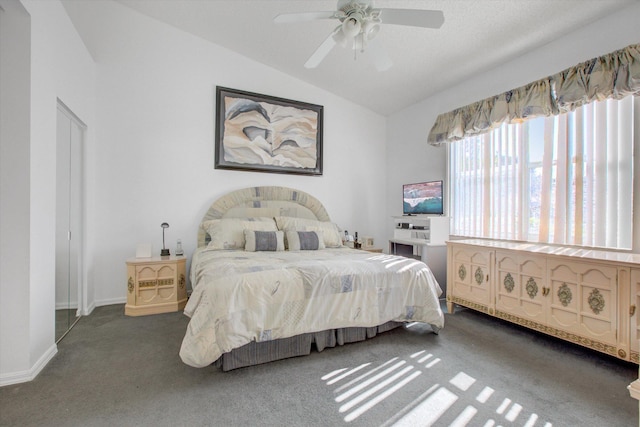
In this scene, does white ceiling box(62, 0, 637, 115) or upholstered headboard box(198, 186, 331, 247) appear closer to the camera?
white ceiling box(62, 0, 637, 115)

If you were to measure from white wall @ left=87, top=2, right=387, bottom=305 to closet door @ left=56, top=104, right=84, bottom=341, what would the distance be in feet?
0.99

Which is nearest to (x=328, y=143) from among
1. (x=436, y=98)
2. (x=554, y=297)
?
(x=436, y=98)

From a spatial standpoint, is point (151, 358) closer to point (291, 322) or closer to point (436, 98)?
point (291, 322)

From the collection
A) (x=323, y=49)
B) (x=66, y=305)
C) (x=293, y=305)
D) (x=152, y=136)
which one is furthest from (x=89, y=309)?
(x=323, y=49)

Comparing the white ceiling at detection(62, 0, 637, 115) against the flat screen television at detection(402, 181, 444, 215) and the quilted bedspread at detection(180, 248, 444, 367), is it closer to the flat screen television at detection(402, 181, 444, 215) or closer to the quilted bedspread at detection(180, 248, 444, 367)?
the flat screen television at detection(402, 181, 444, 215)

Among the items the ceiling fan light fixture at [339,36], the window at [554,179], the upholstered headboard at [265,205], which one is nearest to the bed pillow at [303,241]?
the upholstered headboard at [265,205]

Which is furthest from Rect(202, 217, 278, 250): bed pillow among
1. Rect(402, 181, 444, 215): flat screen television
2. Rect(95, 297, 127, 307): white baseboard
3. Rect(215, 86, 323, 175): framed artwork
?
Rect(402, 181, 444, 215): flat screen television

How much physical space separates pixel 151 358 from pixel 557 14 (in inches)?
168

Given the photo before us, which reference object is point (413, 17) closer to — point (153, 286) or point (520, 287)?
point (520, 287)

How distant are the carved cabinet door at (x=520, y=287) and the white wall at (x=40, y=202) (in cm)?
364

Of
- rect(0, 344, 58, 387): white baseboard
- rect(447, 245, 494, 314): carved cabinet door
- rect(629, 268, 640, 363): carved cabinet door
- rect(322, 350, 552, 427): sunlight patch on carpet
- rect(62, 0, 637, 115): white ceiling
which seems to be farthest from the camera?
rect(447, 245, 494, 314): carved cabinet door

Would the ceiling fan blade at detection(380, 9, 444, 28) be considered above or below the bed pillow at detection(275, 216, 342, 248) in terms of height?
above

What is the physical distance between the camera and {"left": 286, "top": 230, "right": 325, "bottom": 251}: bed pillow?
11.3ft

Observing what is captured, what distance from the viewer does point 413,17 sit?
199 centimetres
